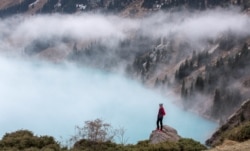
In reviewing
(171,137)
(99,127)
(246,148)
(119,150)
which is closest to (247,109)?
(171,137)

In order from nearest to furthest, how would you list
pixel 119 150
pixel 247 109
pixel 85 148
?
pixel 119 150, pixel 85 148, pixel 247 109

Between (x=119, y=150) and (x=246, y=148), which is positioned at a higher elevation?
(x=119, y=150)

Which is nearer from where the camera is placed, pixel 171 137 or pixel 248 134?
pixel 248 134

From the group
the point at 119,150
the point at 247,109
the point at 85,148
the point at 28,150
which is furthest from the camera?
the point at 247,109

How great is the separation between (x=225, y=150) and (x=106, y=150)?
13832mm

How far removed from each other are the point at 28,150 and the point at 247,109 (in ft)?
159

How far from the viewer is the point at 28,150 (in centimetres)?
3972

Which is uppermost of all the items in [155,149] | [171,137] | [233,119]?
[233,119]

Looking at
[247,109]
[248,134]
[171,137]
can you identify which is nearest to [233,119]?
[247,109]

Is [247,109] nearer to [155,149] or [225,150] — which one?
[155,149]

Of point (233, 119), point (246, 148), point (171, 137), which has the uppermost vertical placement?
point (233, 119)

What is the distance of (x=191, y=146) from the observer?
136 feet

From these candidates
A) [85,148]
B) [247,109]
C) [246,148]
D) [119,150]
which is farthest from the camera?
[247,109]

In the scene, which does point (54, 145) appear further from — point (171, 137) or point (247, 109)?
point (247, 109)
